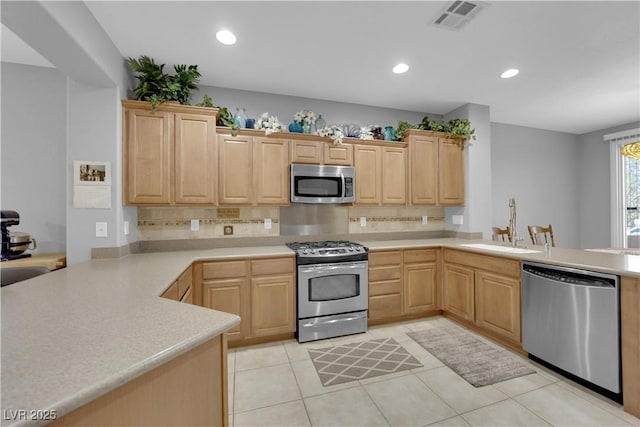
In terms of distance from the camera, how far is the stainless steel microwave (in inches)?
123

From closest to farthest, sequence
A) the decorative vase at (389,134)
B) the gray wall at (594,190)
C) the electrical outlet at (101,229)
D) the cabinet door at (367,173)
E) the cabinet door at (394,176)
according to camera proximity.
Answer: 1. the electrical outlet at (101,229)
2. the cabinet door at (367,173)
3. the cabinet door at (394,176)
4. the decorative vase at (389,134)
5. the gray wall at (594,190)

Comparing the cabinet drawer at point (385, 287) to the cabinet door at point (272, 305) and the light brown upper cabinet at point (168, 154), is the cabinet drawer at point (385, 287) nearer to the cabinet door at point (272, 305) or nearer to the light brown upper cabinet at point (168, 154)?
the cabinet door at point (272, 305)

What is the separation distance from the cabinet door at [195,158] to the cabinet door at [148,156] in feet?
0.29

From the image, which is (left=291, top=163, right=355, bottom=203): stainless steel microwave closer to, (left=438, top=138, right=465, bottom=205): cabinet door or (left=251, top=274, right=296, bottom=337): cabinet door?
(left=251, top=274, right=296, bottom=337): cabinet door

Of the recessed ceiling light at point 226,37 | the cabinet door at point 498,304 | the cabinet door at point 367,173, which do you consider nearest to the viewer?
the recessed ceiling light at point 226,37

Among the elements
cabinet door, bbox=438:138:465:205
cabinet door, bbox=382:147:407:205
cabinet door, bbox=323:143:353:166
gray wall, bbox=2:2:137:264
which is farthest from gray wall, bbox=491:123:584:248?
gray wall, bbox=2:2:137:264

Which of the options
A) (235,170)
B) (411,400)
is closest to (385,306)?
(411,400)

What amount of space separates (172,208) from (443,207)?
3619 mm

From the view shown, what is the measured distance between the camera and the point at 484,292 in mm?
2846

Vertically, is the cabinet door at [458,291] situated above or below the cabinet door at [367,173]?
below

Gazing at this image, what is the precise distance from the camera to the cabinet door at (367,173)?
3.42m

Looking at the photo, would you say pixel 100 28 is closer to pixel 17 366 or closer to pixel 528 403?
pixel 17 366

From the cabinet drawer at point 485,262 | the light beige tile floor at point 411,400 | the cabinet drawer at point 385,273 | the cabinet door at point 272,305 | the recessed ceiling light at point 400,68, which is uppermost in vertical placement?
the recessed ceiling light at point 400,68

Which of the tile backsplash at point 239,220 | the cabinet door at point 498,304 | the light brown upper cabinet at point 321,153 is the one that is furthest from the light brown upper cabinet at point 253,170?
the cabinet door at point 498,304
